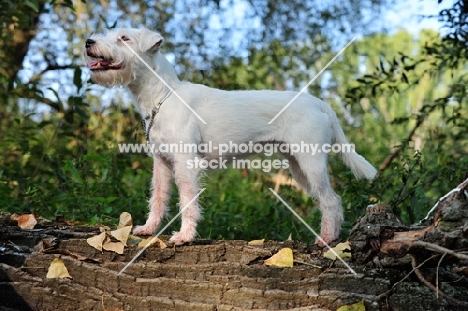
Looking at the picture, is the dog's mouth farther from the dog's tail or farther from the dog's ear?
the dog's tail

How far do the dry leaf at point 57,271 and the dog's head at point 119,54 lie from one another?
1.57 metres

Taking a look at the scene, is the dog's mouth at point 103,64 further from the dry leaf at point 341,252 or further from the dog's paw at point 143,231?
the dry leaf at point 341,252

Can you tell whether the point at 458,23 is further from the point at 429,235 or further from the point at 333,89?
the point at 333,89

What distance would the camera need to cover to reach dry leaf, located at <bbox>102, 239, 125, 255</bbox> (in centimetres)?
390

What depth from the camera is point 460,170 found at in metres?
6.35

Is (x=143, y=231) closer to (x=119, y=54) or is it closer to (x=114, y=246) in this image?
(x=114, y=246)

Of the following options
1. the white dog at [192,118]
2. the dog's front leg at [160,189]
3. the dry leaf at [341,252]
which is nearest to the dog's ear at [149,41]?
the white dog at [192,118]

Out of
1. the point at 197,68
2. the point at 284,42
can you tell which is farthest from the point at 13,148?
the point at 284,42

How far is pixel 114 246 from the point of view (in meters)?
3.95

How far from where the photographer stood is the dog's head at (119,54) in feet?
15.2

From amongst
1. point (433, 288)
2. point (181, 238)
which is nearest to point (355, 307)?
point (433, 288)

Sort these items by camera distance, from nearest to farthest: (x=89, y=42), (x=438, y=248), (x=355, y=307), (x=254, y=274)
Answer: (x=438, y=248) → (x=355, y=307) → (x=254, y=274) → (x=89, y=42)

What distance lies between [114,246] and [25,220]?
886 millimetres

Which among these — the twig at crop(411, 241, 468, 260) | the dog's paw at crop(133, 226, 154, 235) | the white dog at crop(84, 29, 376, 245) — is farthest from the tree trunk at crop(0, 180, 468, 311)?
the dog's paw at crop(133, 226, 154, 235)
